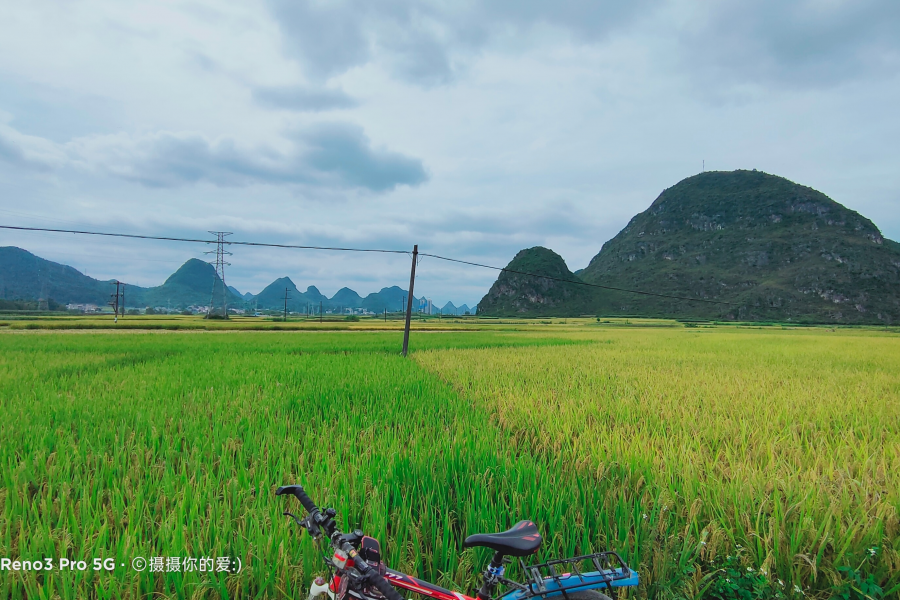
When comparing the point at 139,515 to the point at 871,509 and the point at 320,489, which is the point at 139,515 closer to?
the point at 320,489

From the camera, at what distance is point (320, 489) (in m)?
2.72

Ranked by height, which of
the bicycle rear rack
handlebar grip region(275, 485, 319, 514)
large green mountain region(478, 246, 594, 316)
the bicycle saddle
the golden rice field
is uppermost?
large green mountain region(478, 246, 594, 316)

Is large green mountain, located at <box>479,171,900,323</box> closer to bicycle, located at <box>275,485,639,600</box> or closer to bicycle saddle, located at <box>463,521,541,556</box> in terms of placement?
bicycle, located at <box>275,485,639,600</box>

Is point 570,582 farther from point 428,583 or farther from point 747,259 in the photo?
point 747,259

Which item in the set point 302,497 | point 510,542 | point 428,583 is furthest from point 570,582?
point 302,497

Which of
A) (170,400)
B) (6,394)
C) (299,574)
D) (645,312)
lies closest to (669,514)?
(299,574)

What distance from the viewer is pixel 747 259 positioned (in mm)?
114250

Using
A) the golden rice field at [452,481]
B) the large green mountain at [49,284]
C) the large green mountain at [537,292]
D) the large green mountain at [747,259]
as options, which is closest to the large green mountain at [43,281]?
the large green mountain at [49,284]

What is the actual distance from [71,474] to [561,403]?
17.7ft

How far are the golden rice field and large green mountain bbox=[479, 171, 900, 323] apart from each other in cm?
8572

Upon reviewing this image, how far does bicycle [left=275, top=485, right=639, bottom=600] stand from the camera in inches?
45.9

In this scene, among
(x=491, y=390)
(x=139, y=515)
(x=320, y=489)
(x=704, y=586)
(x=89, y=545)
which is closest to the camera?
(x=704, y=586)

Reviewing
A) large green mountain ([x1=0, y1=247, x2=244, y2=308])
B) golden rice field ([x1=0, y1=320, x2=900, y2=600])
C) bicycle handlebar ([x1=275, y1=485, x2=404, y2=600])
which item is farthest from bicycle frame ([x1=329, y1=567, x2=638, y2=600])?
large green mountain ([x1=0, y1=247, x2=244, y2=308])

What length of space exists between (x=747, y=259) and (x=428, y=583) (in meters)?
146
